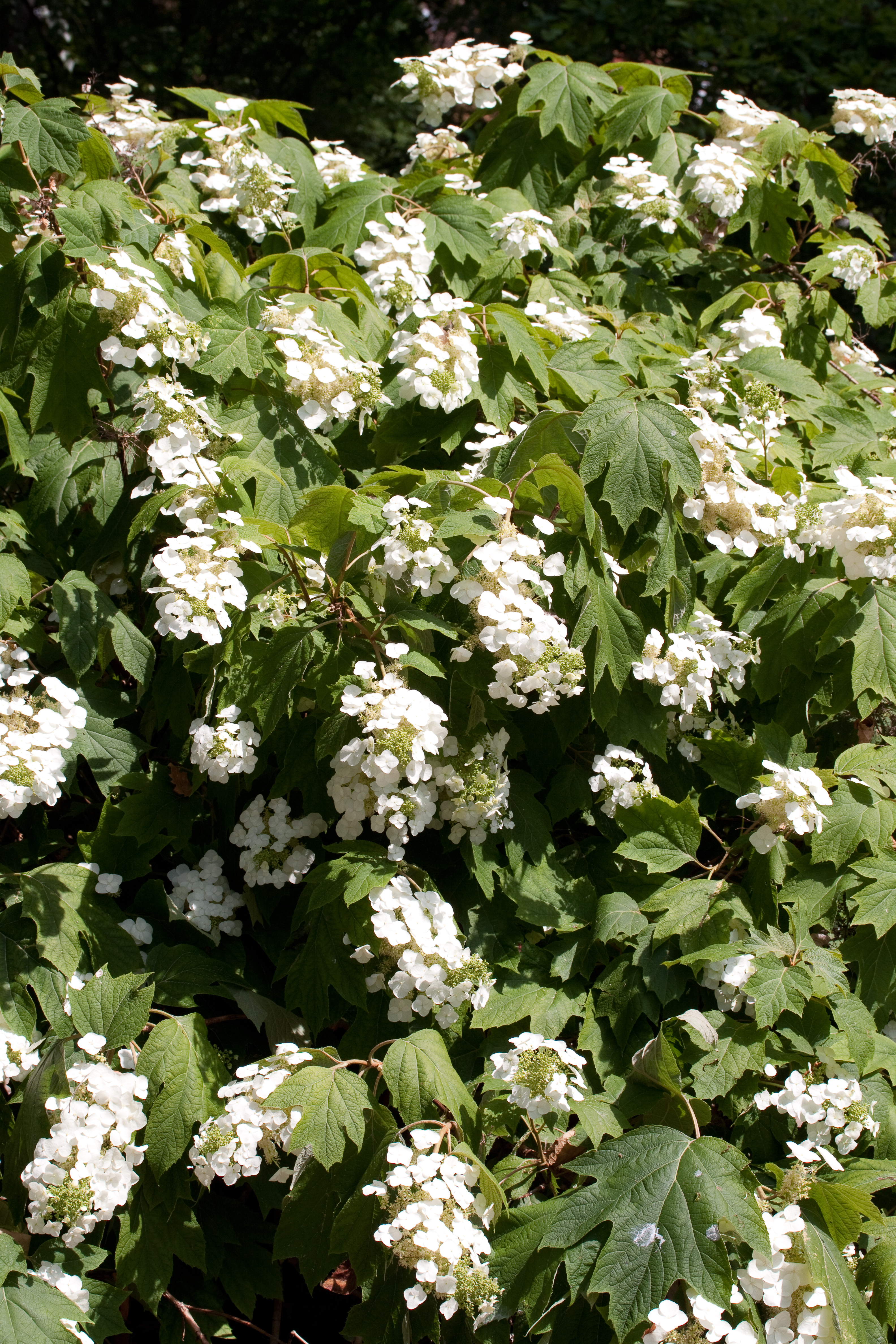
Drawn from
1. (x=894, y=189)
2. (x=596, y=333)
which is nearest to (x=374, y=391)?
(x=596, y=333)

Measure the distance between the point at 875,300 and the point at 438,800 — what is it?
7.56 ft

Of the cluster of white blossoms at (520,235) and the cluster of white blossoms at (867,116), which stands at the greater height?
the cluster of white blossoms at (867,116)

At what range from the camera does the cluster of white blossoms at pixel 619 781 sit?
2.44m

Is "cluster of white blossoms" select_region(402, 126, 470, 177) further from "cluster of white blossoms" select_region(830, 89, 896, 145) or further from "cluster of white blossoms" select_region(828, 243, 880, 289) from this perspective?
"cluster of white blossoms" select_region(828, 243, 880, 289)

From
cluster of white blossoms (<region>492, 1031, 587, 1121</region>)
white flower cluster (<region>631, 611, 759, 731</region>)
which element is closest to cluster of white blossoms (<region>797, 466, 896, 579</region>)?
white flower cluster (<region>631, 611, 759, 731</region>)

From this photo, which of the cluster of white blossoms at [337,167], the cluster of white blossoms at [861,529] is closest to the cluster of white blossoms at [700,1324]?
the cluster of white blossoms at [861,529]

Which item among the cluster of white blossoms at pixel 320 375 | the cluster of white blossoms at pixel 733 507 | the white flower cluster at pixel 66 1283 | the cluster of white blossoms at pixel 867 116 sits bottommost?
the white flower cluster at pixel 66 1283

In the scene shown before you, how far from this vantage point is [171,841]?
248 cm

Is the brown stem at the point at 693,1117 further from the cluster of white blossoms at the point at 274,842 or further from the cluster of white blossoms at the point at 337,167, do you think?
the cluster of white blossoms at the point at 337,167

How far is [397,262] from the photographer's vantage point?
2957mm

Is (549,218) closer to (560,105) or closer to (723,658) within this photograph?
(560,105)

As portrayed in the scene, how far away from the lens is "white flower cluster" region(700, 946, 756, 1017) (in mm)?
2139

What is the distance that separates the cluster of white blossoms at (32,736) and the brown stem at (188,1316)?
992 millimetres

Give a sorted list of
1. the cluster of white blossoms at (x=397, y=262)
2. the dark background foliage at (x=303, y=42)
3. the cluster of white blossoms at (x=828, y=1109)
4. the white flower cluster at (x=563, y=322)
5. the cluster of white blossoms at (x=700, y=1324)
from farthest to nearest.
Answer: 1. the dark background foliage at (x=303, y=42)
2. the white flower cluster at (x=563, y=322)
3. the cluster of white blossoms at (x=397, y=262)
4. the cluster of white blossoms at (x=828, y=1109)
5. the cluster of white blossoms at (x=700, y=1324)
